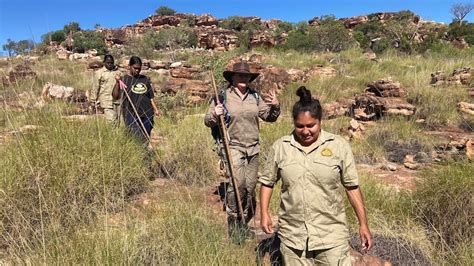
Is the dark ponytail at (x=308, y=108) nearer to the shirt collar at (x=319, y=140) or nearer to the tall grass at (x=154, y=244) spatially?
the shirt collar at (x=319, y=140)

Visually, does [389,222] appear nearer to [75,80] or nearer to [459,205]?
[459,205]

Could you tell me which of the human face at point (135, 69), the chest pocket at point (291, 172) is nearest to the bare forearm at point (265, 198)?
the chest pocket at point (291, 172)

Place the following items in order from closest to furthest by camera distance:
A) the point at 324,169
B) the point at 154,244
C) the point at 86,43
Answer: the point at 324,169 → the point at 154,244 → the point at 86,43

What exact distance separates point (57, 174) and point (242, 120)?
1.80 m

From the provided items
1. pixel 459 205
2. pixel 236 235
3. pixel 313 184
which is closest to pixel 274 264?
pixel 236 235

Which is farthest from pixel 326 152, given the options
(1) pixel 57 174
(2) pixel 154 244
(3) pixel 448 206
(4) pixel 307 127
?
(1) pixel 57 174

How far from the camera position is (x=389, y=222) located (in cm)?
426

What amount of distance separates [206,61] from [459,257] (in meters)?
12.4

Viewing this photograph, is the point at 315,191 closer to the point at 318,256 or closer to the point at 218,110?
the point at 318,256

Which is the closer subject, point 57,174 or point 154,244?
point 154,244

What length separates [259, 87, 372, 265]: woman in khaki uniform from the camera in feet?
8.60

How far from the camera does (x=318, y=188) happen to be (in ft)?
8.67

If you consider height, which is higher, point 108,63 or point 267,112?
point 108,63

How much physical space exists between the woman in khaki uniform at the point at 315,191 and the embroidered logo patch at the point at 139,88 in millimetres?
3600
